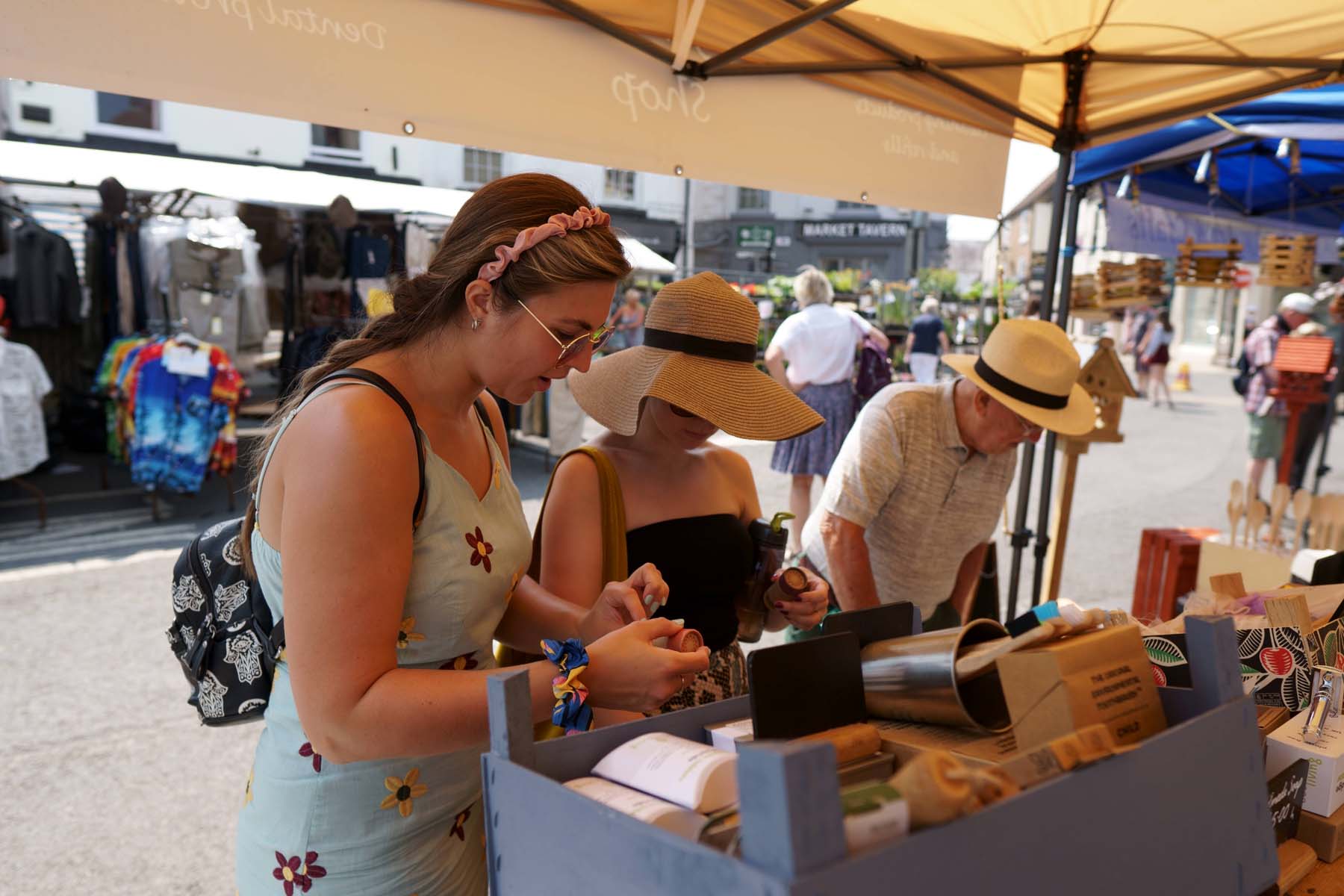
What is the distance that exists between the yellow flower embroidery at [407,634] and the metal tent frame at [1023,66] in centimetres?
145

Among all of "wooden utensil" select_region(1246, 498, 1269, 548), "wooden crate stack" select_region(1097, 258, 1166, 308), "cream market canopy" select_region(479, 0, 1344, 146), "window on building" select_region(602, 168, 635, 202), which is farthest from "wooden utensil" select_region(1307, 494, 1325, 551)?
"window on building" select_region(602, 168, 635, 202)

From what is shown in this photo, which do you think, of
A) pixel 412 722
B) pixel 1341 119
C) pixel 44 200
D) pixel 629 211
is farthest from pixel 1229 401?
pixel 412 722

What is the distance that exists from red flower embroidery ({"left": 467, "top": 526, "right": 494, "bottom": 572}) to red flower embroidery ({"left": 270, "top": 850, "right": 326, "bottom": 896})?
0.45 m

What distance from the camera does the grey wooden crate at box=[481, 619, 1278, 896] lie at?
1.98 feet

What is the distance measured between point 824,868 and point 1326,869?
48.4 inches

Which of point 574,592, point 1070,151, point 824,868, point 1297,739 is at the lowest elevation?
point 1297,739

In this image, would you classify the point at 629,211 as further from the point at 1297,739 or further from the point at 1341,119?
the point at 1297,739

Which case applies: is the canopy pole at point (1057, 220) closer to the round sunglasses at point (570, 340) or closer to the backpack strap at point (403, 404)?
the round sunglasses at point (570, 340)

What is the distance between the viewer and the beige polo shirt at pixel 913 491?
8.23 feet

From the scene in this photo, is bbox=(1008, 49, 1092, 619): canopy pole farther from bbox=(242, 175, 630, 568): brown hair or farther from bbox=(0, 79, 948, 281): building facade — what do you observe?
bbox=(242, 175, 630, 568): brown hair

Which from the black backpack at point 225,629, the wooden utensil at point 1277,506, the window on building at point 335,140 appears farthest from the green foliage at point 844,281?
the black backpack at point 225,629

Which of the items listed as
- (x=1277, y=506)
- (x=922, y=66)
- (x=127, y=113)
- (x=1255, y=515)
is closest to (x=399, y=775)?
(x=922, y=66)

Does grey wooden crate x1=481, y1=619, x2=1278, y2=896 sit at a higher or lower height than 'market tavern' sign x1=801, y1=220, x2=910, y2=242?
lower

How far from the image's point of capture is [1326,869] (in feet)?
4.50
